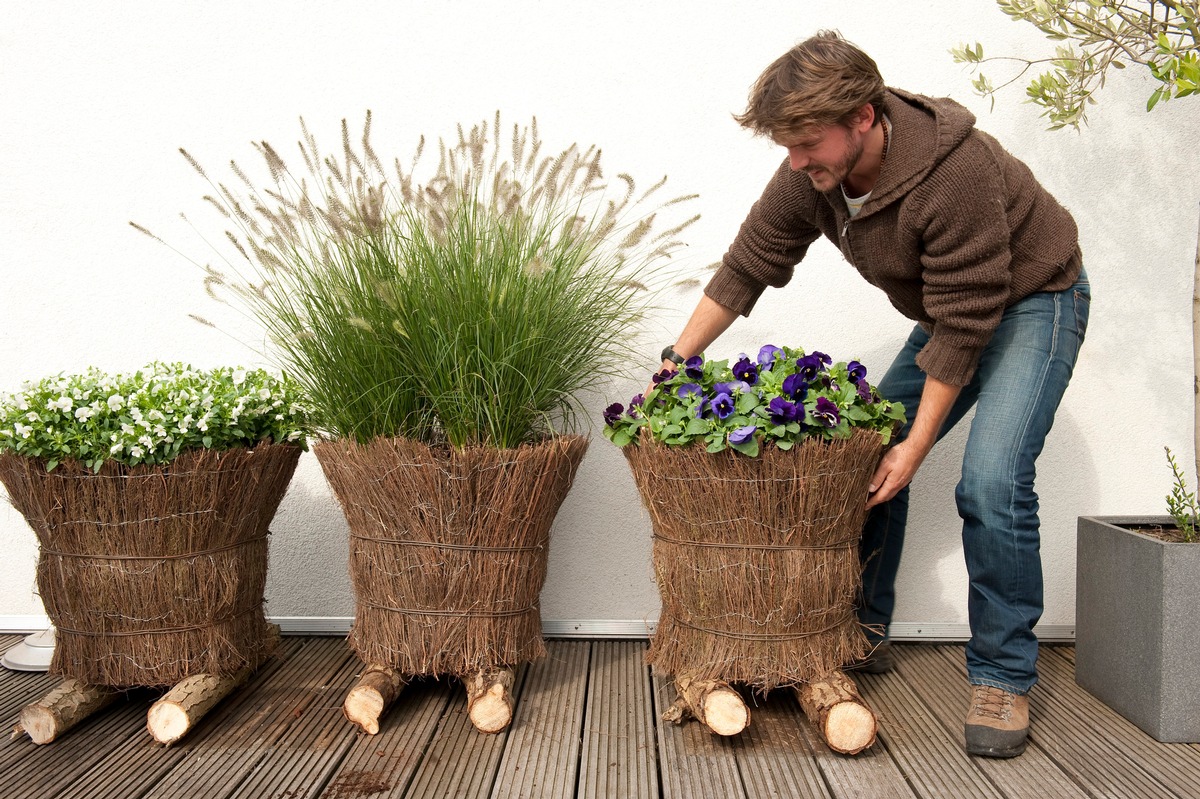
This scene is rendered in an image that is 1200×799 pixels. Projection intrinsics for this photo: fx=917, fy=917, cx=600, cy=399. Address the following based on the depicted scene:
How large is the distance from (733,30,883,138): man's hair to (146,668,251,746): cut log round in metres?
1.60

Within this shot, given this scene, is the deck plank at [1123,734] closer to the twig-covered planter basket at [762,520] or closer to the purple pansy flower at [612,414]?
the twig-covered planter basket at [762,520]

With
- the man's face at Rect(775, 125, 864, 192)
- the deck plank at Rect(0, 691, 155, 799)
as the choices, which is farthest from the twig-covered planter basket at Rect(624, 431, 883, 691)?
the deck plank at Rect(0, 691, 155, 799)

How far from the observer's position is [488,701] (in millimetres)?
1896

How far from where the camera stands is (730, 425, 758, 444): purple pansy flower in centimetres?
174

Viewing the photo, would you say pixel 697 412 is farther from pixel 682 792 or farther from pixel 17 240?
pixel 17 240

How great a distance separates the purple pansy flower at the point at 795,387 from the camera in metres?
1.82

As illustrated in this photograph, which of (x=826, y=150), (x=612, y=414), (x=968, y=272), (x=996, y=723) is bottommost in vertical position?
(x=996, y=723)

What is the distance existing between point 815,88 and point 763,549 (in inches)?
34.6

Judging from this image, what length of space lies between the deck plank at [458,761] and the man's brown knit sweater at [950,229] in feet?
3.74

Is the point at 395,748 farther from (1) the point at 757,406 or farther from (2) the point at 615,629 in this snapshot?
(1) the point at 757,406

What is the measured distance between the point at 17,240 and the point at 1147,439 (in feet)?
10.4

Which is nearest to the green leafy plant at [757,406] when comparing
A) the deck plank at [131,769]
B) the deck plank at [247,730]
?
the deck plank at [247,730]

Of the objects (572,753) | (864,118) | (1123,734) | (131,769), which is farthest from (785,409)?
(131,769)

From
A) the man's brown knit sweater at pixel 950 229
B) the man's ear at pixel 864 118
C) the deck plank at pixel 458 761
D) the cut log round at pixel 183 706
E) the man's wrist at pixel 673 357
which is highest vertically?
the man's ear at pixel 864 118
